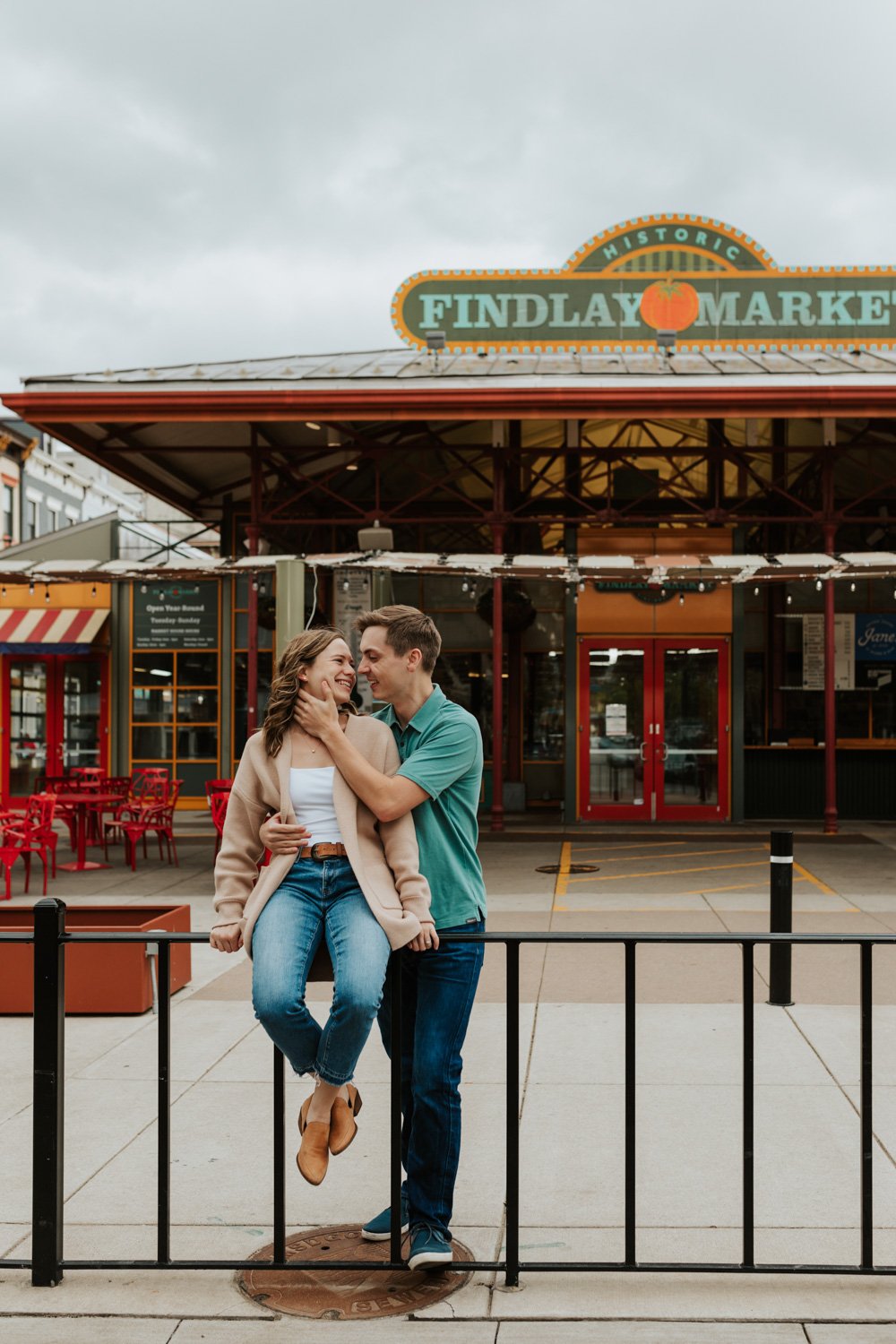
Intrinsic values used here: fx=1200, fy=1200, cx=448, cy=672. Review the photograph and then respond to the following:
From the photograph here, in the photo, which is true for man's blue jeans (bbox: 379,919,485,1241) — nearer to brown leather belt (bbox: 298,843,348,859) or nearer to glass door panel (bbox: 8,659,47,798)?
brown leather belt (bbox: 298,843,348,859)

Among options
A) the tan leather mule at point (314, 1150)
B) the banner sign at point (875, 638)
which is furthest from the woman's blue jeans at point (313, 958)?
the banner sign at point (875, 638)

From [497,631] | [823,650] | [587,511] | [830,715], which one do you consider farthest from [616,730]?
[823,650]

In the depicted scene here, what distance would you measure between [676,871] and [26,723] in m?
13.2

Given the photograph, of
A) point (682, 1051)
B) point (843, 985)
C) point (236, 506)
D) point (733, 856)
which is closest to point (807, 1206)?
point (682, 1051)

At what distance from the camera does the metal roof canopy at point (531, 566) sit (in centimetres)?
1386

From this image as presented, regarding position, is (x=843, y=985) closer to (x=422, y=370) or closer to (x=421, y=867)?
(x=421, y=867)

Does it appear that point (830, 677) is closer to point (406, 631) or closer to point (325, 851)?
point (406, 631)

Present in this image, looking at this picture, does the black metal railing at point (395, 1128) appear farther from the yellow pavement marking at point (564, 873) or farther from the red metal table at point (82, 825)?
the red metal table at point (82, 825)

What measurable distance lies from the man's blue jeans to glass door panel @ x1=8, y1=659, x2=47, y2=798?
754 inches

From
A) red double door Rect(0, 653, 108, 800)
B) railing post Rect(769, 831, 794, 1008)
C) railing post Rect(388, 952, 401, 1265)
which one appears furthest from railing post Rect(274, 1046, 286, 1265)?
red double door Rect(0, 653, 108, 800)

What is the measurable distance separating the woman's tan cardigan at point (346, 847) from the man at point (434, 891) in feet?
0.34

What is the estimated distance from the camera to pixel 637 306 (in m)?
20.3

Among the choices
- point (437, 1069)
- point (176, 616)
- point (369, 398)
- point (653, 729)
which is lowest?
point (437, 1069)

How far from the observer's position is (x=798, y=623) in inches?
763
